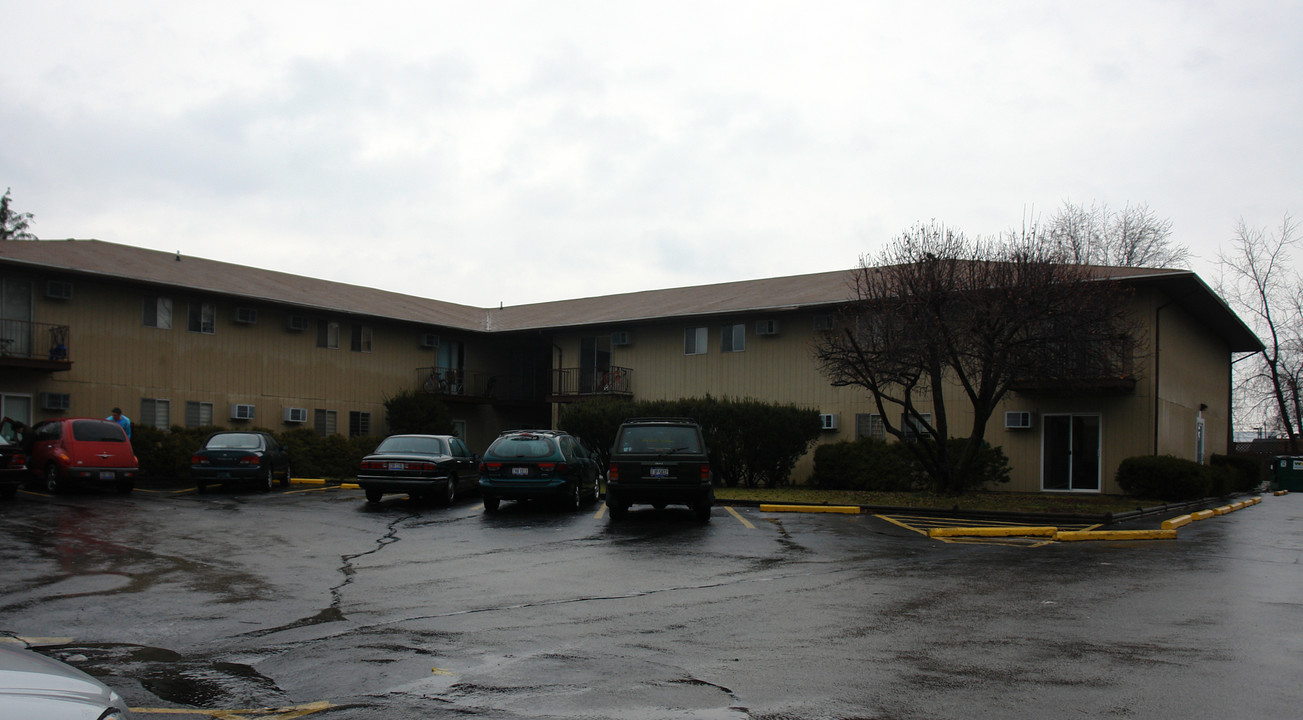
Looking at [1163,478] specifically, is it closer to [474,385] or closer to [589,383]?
[589,383]

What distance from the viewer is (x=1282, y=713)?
216 inches

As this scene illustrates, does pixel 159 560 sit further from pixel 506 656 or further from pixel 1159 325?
pixel 1159 325

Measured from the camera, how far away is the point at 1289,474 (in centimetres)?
4088

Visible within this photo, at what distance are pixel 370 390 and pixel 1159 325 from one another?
83.5 ft

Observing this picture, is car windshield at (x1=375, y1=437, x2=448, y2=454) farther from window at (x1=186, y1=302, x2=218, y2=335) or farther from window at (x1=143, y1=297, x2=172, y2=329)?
window at (x1=186, y1=302, x2=218, y2=335)

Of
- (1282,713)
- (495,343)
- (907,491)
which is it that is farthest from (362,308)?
(1282,713)

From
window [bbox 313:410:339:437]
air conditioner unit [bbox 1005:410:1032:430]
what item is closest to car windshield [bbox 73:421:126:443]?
window [bbox 313:410:339:437]

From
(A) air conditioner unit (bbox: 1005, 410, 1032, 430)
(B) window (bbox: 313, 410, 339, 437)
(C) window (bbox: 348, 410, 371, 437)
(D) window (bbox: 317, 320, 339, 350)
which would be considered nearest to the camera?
(A) air conditioner unit (bbox: 1005, 410, 1032, 430)

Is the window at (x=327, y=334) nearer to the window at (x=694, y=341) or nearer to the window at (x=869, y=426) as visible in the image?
the window at (x=694, y=341)

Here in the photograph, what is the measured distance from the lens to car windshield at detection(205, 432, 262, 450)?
23.0m

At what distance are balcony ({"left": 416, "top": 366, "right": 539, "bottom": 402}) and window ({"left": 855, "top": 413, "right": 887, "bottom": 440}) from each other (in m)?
15.5

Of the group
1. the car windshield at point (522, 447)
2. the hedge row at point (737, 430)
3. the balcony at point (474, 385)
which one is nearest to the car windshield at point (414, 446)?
the car windshield at point (522, 447)

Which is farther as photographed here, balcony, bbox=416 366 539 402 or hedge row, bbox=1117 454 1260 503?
balcony, bbox=416 366 539 402

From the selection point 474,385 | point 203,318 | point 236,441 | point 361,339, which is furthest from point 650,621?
point 474,385
